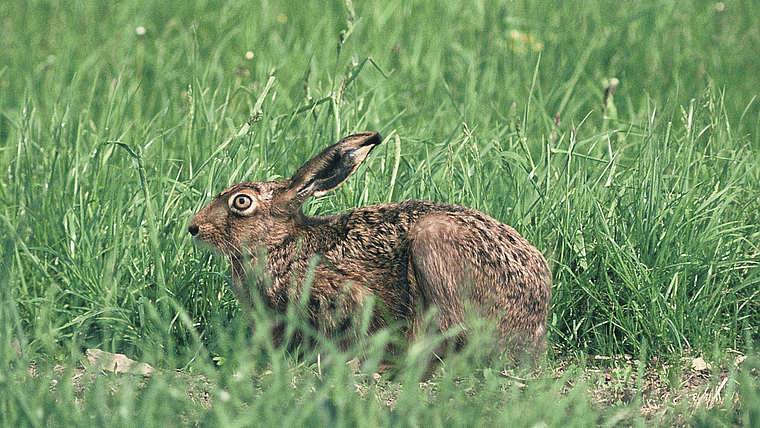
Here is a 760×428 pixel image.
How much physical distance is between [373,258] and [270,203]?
539 mm

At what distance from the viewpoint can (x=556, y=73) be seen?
6.95 meters

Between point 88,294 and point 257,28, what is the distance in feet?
11.6

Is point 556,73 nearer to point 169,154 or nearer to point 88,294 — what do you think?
point 169,154

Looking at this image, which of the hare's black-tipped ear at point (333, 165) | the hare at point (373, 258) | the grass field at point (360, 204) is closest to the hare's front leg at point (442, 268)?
the hare at point (373, 258)

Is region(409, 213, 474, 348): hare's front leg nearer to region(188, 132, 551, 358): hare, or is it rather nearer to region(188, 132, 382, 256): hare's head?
region(188, 132, 551, 358): hare

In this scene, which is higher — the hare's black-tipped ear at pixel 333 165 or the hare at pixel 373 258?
the hare's black-tipped ear at pixel 333 165

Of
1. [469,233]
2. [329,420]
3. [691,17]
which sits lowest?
[329,420]

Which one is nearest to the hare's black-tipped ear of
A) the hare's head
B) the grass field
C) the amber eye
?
the hare's head

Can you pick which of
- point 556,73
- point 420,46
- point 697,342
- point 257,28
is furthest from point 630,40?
point 697,342

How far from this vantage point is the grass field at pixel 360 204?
326 centimetres

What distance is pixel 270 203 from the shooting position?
167 inches

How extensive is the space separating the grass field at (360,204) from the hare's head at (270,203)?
0.24 m

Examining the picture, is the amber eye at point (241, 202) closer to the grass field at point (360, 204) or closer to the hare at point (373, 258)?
the hare at point (373, 258)

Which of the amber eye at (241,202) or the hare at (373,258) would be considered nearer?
the hare at (373,258)
